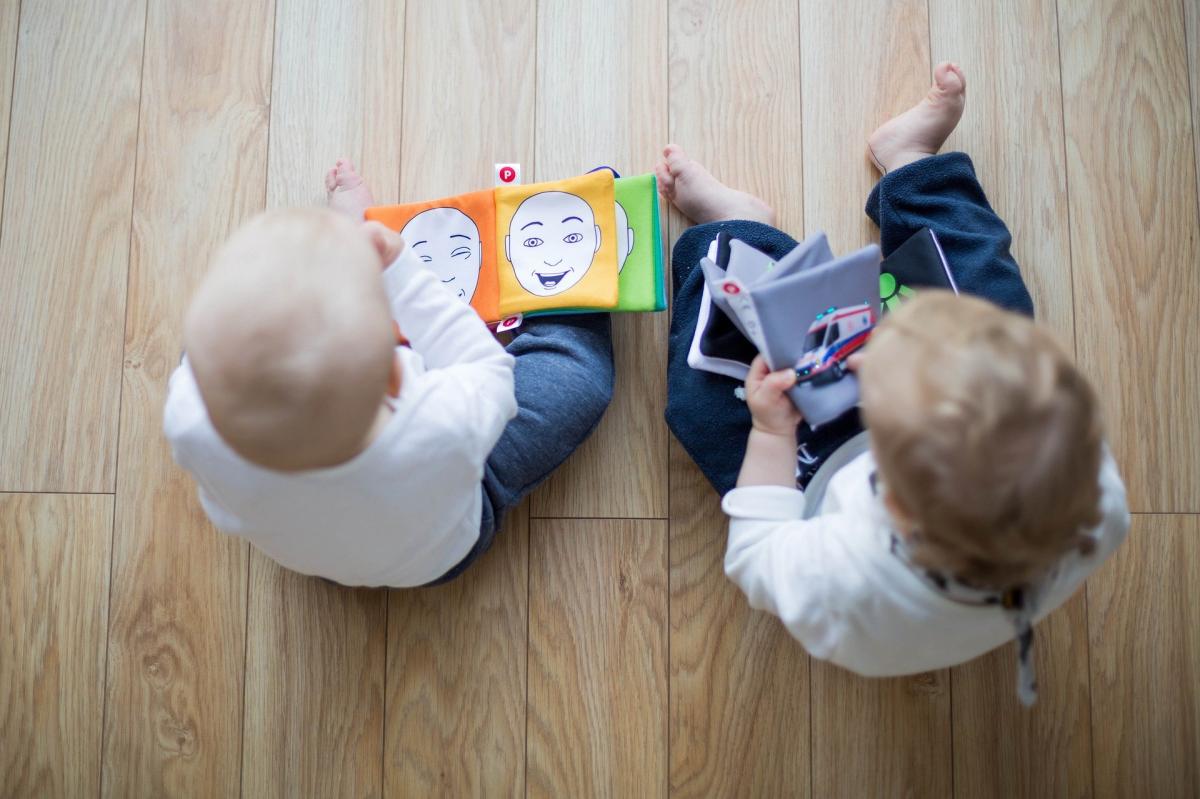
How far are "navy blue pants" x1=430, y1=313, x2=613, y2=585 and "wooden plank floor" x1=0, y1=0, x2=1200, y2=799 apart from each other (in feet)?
0.20

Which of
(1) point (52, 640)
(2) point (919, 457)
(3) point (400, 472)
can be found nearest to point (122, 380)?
(1) point (52, 640)

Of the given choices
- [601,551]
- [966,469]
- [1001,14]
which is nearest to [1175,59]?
[1001,14]

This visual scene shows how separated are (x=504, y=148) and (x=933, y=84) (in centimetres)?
49

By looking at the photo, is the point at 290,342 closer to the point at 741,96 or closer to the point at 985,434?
the point at 985,434

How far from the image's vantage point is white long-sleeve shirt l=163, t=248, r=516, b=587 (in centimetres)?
61

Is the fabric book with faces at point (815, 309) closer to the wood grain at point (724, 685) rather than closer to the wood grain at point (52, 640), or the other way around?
the wood grain at point (724, 685)

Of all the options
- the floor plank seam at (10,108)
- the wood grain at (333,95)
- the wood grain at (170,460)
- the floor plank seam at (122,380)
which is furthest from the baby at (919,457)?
the floor plank seam at (10,108)

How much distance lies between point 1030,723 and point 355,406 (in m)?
0.77

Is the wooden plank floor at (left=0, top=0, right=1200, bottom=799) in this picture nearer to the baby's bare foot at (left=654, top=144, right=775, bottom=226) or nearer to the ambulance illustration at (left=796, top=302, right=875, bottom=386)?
the baby's bare foot at (left=654, top=144, right=775, bottom=226)

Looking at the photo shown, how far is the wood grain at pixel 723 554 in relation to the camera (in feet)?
2.85

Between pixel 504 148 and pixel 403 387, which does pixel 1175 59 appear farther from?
pixel 403 387

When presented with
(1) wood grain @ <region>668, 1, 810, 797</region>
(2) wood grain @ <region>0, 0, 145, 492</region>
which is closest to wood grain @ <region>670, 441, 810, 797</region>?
(1) wood grain @ <region>668, 1, 810, 797</region>

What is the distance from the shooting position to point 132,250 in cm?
94

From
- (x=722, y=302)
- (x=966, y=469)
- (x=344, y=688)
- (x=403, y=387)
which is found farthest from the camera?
(x=344, y=688)
